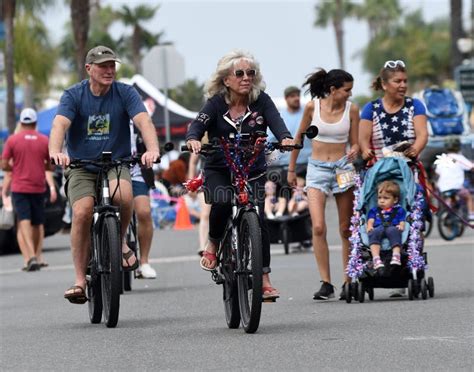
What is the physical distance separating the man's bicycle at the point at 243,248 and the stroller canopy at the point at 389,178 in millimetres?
2124

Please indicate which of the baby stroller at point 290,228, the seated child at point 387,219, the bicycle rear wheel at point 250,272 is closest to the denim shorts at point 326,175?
the seated child at point 387,219

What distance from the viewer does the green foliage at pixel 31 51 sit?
68.9m

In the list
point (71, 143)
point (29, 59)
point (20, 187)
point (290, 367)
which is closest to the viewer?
point (290, 367)

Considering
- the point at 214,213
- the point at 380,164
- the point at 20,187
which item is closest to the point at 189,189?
the point at 214,213

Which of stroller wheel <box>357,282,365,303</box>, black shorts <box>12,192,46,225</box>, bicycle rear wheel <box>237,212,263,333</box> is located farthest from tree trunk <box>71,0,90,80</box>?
bicycle rear wheel <box>237,212,263,333</box>

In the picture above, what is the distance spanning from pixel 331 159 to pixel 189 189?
2.25 m

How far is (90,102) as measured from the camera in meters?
12.4

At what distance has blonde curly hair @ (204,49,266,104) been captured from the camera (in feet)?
38.8

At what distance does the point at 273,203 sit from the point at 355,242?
8.70 m

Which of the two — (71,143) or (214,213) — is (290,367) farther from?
(71,143)

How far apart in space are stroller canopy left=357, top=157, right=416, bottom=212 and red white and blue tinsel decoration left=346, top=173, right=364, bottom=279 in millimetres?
86

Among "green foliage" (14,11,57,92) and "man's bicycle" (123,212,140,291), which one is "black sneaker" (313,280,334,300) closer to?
"man's bicycle" (123,212,140,291)

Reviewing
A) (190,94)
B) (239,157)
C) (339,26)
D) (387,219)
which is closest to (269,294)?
(239,157)

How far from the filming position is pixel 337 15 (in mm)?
112188
